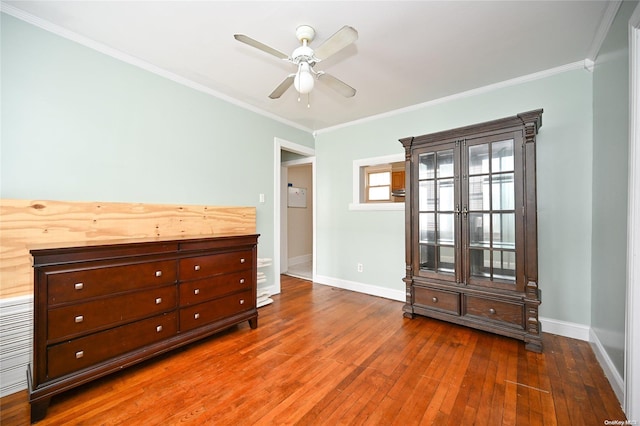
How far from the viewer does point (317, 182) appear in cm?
445

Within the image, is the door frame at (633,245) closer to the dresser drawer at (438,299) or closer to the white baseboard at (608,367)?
the white baseboard at (608,367)

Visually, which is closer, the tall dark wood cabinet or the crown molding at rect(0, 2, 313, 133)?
the crown molding at rect(0, 2, 313, 133)

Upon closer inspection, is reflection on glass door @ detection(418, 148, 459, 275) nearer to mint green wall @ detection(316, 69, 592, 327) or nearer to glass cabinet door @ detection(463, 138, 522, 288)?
glass cabinet door @ detection(463, 138, 522, 288)

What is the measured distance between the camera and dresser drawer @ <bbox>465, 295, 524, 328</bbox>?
2.33 metres

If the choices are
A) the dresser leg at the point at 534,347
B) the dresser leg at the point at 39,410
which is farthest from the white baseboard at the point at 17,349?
the dresser leg at the point at 39,410

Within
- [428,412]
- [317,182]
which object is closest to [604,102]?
[428,412]

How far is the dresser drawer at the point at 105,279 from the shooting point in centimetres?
157

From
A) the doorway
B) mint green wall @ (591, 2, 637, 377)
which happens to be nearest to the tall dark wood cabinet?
mint green wall @ (591, 2, 637, 377)

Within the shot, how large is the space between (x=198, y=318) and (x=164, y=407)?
0.73 metres

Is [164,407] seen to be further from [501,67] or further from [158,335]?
[501,67]

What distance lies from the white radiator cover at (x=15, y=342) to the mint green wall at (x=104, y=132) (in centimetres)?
75

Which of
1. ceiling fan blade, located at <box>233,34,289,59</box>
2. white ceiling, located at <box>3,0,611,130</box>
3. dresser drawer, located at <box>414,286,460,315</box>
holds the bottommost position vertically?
dresser drawer, located at <box>414,286,460,315</box>

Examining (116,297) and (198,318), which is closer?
(116,297)

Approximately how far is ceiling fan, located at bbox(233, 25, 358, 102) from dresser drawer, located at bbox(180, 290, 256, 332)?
6.40ft
